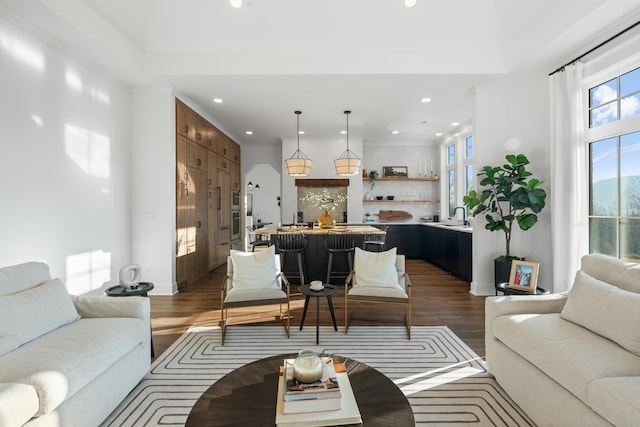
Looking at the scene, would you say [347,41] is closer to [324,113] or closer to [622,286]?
[324,113]

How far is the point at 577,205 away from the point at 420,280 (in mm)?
2745

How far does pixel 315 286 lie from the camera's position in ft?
10.6

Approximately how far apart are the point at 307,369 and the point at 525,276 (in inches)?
109

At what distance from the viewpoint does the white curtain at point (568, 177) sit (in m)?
3.66

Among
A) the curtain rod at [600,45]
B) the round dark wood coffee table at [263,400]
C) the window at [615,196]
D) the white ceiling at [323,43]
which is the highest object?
the white ceiling at [323,43]

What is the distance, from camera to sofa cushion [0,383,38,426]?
1343 millimetres

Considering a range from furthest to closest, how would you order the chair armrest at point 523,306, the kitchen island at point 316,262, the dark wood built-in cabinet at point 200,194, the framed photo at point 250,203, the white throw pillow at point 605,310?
the framed photo at point 250,203
the kitchen island at point 316,262
the dark wood built-in cabinet at point 200,194
the chair armrest at point 523,306
the white throw pillow at point 605,310

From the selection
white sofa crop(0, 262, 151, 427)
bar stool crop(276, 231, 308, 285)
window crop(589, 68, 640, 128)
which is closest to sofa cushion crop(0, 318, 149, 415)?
white sofa crop(0, 262, 151, 427)

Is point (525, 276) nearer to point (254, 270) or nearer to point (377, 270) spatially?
point (377, 270)

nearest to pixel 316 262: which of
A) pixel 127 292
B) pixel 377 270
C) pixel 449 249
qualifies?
pixel 377 270

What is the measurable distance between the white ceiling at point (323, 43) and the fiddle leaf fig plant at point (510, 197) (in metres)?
1.27

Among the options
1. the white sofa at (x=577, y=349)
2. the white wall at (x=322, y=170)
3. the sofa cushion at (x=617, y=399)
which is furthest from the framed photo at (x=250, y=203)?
the sofa cushion at (x=617, y=399)

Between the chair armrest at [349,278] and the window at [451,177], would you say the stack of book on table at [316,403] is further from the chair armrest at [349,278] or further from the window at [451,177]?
the window at [451,177]

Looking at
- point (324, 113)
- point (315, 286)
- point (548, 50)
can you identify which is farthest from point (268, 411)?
point (324, 113)
